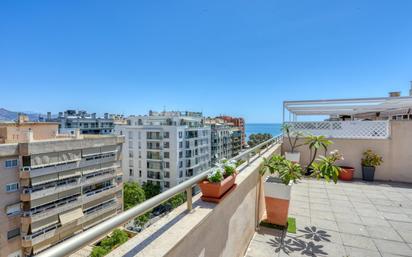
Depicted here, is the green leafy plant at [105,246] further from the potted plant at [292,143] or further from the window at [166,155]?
the window at [166,155]

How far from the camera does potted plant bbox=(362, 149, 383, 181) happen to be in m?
5.34

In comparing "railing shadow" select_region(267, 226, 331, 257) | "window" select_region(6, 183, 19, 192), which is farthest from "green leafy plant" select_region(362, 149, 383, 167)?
"window" select_region(6, 183, 19, 192)

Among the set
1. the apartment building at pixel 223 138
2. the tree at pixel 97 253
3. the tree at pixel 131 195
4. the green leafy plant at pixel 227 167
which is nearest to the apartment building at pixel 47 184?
the tree at pixel 131 195

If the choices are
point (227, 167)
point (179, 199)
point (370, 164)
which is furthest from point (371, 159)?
point (227, 167)

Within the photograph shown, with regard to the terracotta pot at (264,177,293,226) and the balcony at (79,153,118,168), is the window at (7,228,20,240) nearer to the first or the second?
the balcony at (79,153,118,168)

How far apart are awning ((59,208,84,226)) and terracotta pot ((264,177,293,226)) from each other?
1632 cm

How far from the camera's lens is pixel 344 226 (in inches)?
120

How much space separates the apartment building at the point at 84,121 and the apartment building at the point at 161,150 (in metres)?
16.3

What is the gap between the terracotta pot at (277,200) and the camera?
2.95 metres

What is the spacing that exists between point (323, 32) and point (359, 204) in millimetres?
6031

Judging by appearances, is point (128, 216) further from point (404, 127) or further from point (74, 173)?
point (74, 173)

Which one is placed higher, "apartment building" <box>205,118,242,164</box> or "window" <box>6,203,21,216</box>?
"apartment building" <box>205,118,242,164</box>

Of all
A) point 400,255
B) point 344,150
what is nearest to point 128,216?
point 400,255

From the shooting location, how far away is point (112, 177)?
58.4 ft
